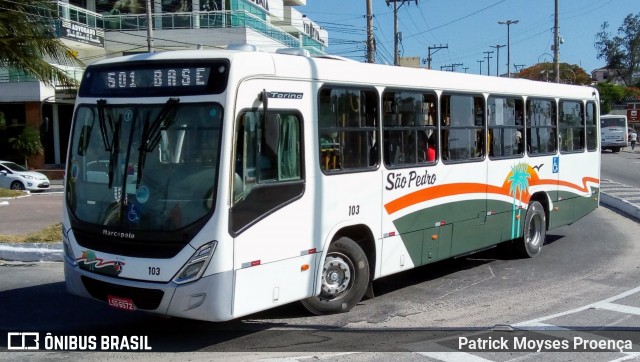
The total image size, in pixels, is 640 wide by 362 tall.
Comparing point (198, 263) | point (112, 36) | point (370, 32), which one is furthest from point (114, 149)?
point (112, 36)

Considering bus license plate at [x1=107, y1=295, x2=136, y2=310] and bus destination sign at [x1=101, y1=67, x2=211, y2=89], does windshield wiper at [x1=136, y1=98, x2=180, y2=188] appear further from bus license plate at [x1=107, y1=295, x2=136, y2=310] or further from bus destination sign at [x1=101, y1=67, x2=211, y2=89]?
bus license plate at [x1=107, y1=295, x2=136, y2=310]


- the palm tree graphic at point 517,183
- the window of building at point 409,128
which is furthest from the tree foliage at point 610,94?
the window of building at point 409,128

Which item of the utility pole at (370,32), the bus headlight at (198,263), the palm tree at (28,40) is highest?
the utility pole at (370,32)

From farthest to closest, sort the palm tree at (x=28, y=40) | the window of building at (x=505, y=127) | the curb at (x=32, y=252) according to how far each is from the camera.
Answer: the palm tree at (x=28, y=40)
the curb at (x=32, y=252)
the window of building at (x=505, y=127)

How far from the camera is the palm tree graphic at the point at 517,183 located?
1149 cm

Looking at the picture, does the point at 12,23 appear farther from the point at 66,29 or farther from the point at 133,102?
the point at 66,29

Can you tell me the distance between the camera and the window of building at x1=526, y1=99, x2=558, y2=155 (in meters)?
12.1

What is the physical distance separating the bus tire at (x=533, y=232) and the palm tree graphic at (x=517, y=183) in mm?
354

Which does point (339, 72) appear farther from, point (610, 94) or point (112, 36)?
point (610, 94)

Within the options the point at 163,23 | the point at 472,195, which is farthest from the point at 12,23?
the point at 163,23

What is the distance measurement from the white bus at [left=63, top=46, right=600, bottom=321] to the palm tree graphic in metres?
2.17

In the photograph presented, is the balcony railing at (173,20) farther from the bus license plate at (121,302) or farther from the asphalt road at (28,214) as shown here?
the bus license plate at (121,302)

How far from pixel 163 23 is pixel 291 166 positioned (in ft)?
120

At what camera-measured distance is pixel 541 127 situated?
12.4m
